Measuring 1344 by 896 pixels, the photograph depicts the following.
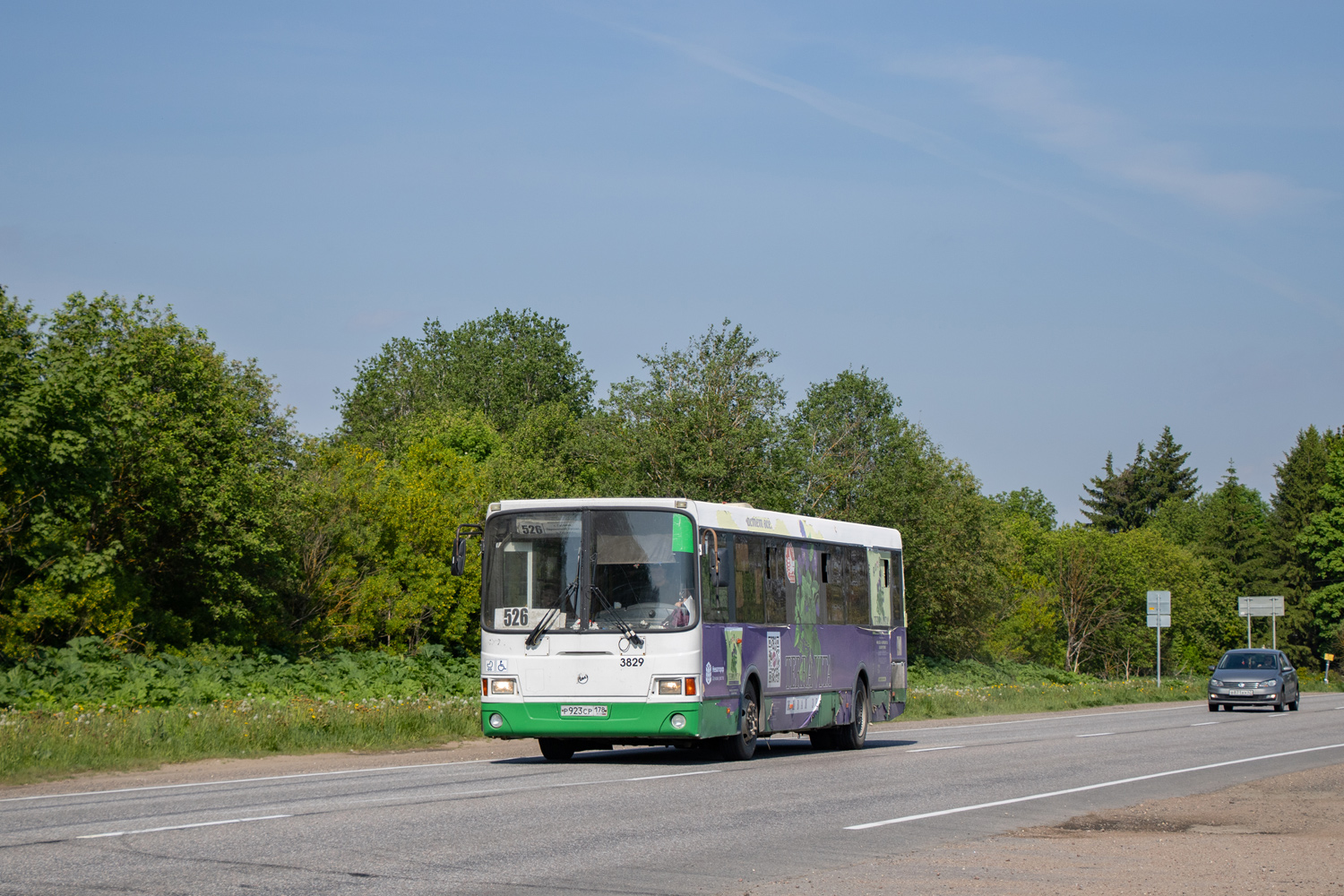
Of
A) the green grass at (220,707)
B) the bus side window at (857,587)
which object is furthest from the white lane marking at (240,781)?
the bus side window at (857,587)

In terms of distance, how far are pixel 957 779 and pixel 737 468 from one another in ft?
125

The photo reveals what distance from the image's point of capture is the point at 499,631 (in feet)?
57.4

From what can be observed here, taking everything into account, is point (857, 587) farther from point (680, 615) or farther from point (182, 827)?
point (182, 827)

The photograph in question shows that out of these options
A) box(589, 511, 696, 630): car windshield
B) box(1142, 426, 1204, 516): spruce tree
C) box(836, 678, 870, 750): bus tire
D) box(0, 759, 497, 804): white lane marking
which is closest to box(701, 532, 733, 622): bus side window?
box(589, 511, 696, 630): car windshield

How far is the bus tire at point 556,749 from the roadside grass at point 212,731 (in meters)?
3.05

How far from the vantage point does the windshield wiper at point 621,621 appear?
1703cm

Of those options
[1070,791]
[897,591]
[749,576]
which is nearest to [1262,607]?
[897,591]

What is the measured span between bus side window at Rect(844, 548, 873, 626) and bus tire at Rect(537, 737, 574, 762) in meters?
5.36

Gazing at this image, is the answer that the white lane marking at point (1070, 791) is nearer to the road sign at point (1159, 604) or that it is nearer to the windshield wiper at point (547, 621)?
the windshield wiper at point (547, 621)

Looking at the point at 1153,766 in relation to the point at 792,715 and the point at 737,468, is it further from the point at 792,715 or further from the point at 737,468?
the point at 737,468

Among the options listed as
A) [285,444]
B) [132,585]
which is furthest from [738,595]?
[285,444]

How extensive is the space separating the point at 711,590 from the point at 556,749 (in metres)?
3.14

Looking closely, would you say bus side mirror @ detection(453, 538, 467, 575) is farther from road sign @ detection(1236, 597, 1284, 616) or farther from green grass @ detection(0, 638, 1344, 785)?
road sign @ detection(1236, 597, 1284, 616)

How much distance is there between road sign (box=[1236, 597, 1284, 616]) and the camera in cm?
7362
